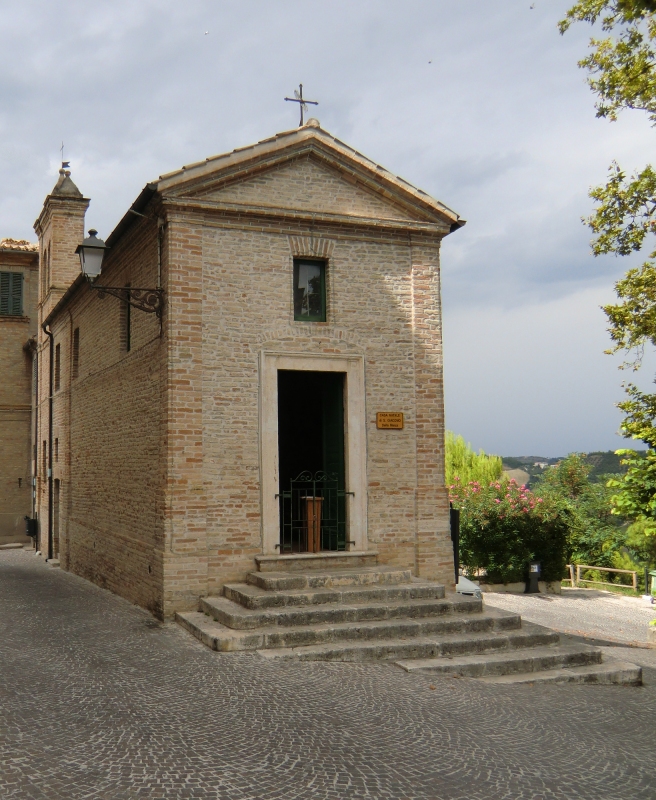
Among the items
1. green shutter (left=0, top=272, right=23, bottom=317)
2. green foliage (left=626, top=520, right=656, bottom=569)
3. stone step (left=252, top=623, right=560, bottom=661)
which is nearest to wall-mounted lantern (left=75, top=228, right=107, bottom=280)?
stone step (left=252, top=623, right=560, bottom=661)

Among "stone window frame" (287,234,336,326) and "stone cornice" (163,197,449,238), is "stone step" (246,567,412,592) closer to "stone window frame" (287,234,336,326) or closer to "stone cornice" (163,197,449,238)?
"stone window frame" (287,234,336,326)

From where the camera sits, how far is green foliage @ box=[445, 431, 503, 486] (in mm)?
32844

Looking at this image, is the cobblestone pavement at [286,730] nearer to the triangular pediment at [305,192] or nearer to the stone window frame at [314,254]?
the stone window frame at [314,254]

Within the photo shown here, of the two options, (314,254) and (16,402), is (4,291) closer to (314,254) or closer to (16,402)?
(16,402)

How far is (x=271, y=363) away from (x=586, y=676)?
550 cm

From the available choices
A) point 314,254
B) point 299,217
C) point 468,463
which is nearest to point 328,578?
point 314,254

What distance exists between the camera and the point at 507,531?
20.6m

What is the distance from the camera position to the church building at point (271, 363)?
395 inches

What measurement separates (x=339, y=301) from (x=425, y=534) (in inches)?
141

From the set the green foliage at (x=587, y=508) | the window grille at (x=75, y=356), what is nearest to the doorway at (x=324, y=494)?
the window grille at (x=75, y=356)

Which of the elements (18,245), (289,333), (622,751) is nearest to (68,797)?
(622,751)

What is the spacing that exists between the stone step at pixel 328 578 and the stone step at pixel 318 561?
125 mm

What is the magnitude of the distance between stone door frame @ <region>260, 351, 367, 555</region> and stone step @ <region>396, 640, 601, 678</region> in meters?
2.66

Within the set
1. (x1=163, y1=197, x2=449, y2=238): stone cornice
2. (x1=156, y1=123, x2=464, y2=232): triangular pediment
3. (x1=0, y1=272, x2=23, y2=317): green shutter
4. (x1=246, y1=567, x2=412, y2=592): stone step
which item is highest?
(x1=0, y1=272, x2=23, y2=317): green shutter
